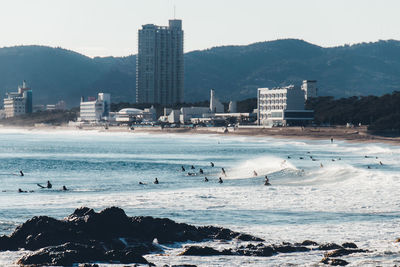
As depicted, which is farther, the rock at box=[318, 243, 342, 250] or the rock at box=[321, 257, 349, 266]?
the rock at box=[318, 243, 342, 250]

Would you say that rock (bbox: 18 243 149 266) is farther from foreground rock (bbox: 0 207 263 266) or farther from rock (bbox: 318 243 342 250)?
rock (bbox: 318 243 342 250)

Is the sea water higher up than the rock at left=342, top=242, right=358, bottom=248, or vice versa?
the rock at left=342, top=242, right=358, bottom=248

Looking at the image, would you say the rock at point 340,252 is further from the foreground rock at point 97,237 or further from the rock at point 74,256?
the rock at point 74,256

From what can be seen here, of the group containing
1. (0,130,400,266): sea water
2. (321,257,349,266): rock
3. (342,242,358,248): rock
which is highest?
(342,242,358,248): rock

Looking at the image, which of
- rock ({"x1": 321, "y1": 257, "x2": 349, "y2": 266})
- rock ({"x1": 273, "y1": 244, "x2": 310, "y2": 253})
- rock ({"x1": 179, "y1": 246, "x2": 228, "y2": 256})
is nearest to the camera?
rock ({"x1": 321, "y1": 257, "x2": 349, "y2": 266})

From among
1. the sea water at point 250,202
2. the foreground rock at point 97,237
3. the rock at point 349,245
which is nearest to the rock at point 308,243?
the sea water at point 250,202

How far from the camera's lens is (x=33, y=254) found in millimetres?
29766

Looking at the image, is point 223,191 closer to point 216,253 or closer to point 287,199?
point 287,199

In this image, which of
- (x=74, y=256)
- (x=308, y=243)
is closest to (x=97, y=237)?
(x=74, y=256)

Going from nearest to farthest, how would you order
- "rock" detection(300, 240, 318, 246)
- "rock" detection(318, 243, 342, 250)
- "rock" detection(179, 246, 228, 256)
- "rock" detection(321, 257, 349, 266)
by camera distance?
A: 1. "rock" detection(321, 257, 349, 266)
2. "rock" detection(179, 246, 228, 256)
3. "rock" detection(318, 243, 342, 250)
4. "rock" detection(300, 240, 318, 246)

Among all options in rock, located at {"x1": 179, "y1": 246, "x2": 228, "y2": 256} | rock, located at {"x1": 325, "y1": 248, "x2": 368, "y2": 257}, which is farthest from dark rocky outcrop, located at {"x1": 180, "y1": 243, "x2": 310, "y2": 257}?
rock, located at {"x1": 325, "y1": 248, "x2": 368, "y2": 257}

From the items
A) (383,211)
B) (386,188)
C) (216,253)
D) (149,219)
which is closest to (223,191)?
(386,188)

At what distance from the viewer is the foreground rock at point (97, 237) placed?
30.1 m

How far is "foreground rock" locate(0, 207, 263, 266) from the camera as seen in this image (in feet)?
98.8
